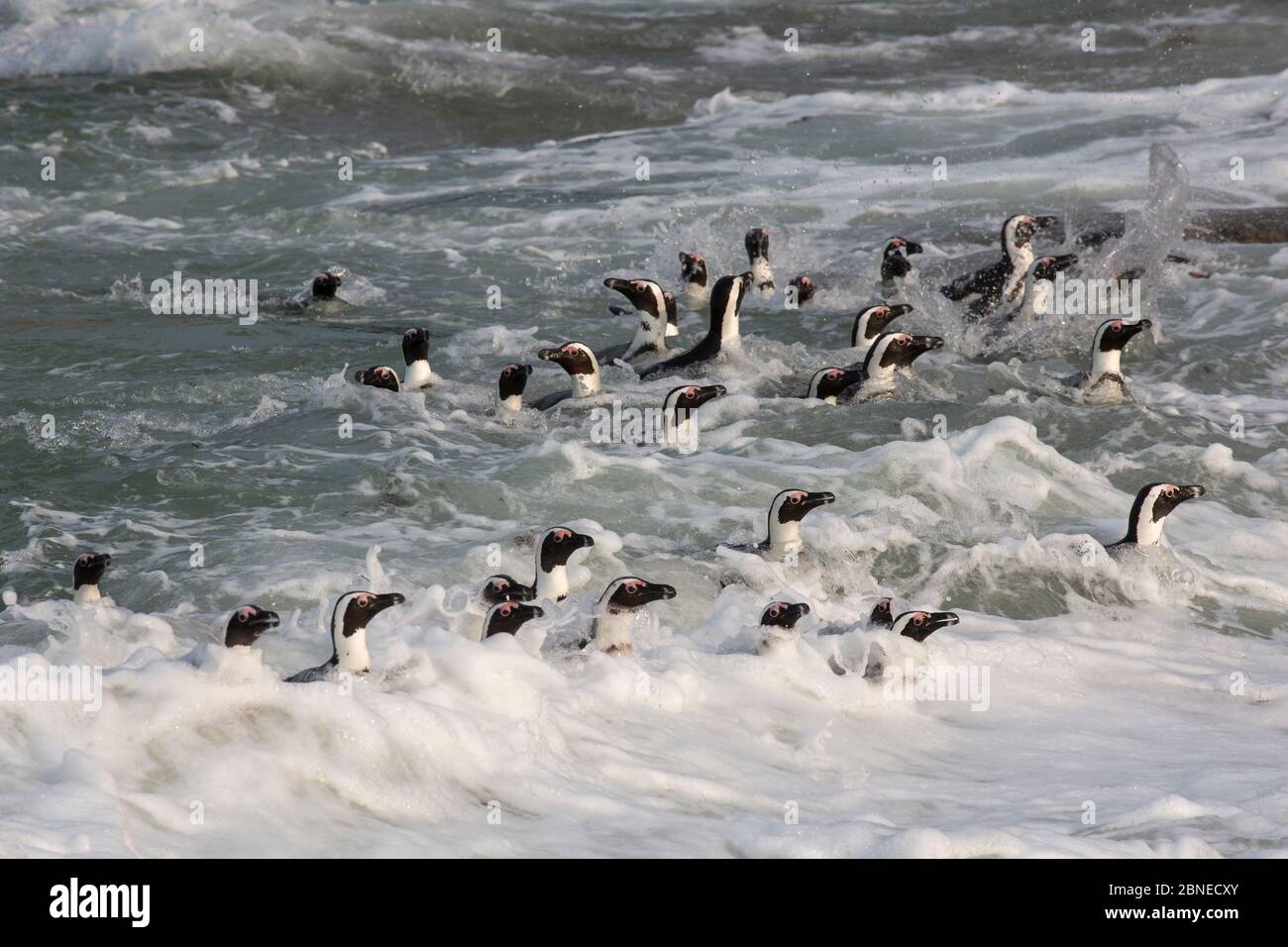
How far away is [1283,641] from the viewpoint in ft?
32.7

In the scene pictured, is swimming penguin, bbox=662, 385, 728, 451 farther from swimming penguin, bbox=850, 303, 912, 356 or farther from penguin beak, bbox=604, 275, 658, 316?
swimming penguin, bbox=850, 303, 912, 356

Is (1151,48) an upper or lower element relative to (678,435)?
upper

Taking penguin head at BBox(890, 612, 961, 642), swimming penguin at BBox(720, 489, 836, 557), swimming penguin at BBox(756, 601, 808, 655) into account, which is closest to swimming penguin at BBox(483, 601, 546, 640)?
swimming penguin at BBox(756, 601, 808, 655)

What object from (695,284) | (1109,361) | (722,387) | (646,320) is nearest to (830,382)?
(722,387)

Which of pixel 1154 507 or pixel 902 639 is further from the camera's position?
pixel 1154 507

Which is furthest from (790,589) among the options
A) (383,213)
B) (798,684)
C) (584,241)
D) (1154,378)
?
(383,213)

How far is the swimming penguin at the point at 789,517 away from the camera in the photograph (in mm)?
10148

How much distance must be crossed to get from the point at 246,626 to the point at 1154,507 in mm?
5748

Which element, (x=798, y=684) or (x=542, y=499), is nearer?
(x=798, y=684)

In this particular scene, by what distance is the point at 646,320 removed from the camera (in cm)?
1477

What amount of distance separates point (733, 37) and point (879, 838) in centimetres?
2668

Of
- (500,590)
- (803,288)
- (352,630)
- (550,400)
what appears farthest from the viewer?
(803,288)

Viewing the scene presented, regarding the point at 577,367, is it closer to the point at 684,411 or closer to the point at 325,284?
the point at 684,411

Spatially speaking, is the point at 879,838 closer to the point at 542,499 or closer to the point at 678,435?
the point at 542,499
